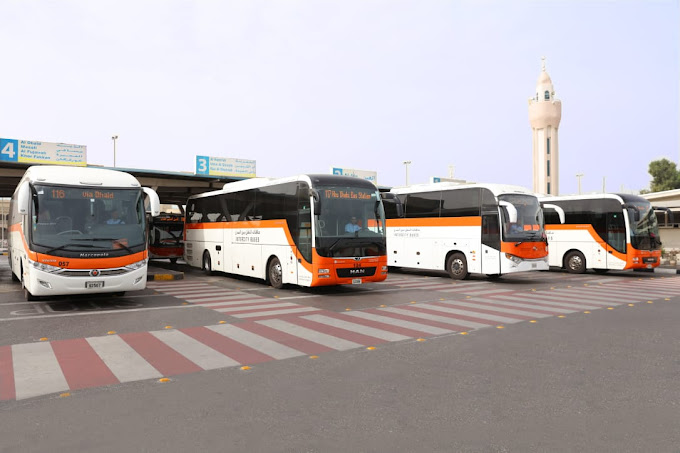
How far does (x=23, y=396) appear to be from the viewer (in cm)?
532

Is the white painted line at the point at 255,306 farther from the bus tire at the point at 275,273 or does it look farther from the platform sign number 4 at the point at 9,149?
the platform sign number 4 at the point at 9,149

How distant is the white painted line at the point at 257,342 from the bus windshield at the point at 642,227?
17578 mm

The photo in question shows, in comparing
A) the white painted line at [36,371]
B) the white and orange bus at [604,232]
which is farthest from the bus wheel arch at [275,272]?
the white and orange bus at [604,232]

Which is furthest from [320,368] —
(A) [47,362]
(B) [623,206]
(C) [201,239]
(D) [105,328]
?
(B) [623,206]

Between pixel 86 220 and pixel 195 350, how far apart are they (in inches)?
234

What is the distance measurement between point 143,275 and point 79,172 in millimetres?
2911

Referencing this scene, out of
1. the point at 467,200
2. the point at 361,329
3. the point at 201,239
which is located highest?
the point at 467,200

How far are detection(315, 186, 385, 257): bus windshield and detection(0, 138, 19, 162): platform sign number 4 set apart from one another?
2073 cm

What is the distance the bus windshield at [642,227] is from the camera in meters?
Result: 20.6

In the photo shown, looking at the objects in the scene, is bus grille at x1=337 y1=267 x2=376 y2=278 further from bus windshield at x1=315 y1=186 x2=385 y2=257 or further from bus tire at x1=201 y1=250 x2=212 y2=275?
bus tire at x1=201 y1=250 x2=212 y2=275

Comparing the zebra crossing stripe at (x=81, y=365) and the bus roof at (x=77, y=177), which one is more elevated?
the bus roof at (x=77, y=177)

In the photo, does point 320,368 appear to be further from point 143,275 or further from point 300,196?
point 300,196

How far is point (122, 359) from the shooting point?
6867 mm

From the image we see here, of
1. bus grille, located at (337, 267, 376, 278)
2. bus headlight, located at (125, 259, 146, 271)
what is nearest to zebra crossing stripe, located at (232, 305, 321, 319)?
bus grille, located at (337, 267, 376, 278)
